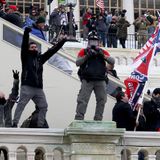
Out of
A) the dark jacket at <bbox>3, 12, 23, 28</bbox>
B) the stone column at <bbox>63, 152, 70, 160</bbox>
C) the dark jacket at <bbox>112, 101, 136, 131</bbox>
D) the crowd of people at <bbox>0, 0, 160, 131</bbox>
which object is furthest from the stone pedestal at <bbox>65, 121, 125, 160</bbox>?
the dark jacket at <bbox>3, 12, 23, 28</bbox>

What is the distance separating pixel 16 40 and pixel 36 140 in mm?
6107

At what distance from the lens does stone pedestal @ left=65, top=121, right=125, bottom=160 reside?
53.8 feet

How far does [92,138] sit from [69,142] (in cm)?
35

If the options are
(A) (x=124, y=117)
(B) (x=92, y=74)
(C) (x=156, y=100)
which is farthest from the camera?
(C) (x=156, y=100)

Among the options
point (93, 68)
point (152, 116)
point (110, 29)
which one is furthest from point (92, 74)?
point (110, 29)

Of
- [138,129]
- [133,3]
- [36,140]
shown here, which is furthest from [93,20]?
[36,140]

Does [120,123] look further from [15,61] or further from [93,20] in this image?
[93,20]

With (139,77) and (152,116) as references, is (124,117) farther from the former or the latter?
(139,77)

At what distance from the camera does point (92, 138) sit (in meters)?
16.5

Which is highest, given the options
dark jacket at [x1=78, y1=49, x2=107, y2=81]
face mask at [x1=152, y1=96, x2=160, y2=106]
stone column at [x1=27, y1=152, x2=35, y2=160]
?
dark jacket at [x1=78, y1=49, x2=107, y2=81]

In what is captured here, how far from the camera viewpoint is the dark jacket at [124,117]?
18.2m

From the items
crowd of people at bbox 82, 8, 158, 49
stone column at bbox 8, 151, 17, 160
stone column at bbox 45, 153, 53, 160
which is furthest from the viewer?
crowd of people at bbox 82, 8, 158, 49

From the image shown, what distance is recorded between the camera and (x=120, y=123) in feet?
59.9

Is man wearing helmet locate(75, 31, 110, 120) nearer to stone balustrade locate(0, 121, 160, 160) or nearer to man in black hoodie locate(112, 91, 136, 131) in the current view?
stone balustrade locate(0, 121, 160, 160)
